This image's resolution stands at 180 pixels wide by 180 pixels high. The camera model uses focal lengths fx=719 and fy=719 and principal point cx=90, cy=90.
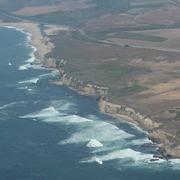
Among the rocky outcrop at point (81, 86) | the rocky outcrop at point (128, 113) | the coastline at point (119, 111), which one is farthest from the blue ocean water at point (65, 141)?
the rocky outcrop at point (81, 86)

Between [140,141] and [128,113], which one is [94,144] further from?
[128,113]

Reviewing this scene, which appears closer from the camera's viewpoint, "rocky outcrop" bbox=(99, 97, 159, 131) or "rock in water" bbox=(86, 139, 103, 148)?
"rock in water" bbox=(86, 139, 103, 148)

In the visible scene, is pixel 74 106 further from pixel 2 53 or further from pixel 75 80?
pixel 2 53

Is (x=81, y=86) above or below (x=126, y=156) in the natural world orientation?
above

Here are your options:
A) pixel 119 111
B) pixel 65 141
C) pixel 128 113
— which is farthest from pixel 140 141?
pixel 119 111

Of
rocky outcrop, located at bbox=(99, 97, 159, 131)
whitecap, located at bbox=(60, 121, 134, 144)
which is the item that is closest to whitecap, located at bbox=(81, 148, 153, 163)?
whitecap, located at bbox=(60, 121, 134, 144)

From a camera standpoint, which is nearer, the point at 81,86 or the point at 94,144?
the point at 94,144

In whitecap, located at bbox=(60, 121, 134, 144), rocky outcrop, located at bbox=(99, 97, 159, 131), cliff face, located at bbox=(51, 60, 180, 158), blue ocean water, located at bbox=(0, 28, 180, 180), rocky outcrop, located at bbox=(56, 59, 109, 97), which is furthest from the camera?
rocky outcrop, located at bbox=(56, 59, 109, 97)

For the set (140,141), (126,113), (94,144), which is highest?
(126,113)

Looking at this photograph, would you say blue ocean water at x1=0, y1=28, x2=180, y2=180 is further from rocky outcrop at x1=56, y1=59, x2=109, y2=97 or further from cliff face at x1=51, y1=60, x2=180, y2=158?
rocky outcrop at x1=56, y1=59, x2=109, y2=97
